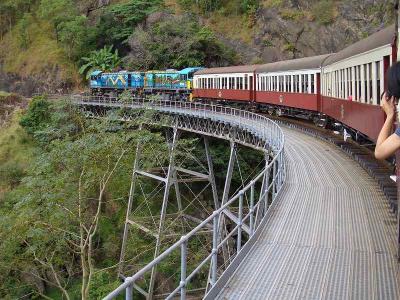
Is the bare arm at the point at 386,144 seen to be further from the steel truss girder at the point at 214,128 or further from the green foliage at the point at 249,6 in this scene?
the green foliage at the point at 249,6

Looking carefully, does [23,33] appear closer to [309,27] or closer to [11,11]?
[11,11]

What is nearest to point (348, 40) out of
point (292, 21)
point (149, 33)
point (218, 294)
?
point (292, 21)

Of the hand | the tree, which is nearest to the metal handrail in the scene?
the hand

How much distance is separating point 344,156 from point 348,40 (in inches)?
1162

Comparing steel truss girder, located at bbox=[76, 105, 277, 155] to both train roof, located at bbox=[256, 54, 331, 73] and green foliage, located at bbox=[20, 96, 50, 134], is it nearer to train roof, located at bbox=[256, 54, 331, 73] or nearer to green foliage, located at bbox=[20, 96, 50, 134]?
train roof, located at bbox=[256, 54, 331, 73]

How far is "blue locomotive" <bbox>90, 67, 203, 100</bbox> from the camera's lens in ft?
135

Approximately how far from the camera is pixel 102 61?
54.6 metres

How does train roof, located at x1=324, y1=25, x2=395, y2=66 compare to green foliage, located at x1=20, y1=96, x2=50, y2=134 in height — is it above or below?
above

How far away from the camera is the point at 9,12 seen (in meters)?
63.6

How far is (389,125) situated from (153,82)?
40616 mm

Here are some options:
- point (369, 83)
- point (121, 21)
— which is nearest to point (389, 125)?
point (369, 83)

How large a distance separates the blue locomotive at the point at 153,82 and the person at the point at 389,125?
37528 millimetres

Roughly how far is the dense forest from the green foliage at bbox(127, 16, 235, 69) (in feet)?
0.34

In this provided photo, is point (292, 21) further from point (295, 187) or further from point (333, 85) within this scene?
point (295, 187)
